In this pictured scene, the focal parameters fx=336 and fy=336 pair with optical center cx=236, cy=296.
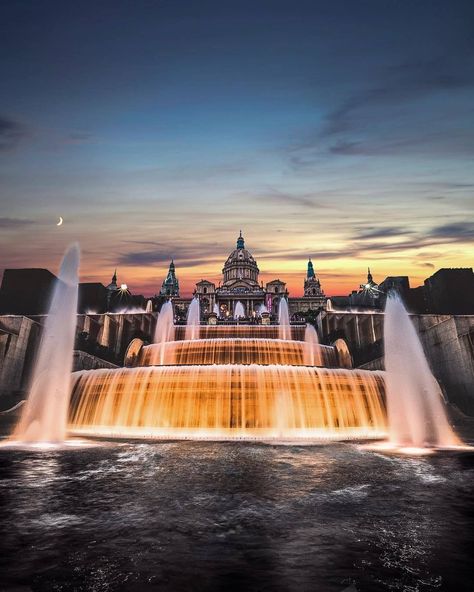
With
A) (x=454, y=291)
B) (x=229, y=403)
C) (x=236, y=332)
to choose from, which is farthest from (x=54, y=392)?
(x=454, y=291)

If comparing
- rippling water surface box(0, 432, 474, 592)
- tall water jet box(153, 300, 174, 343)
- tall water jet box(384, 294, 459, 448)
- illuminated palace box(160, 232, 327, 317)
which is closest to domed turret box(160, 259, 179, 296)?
illuminated palace box(160, 232, 327, 317)

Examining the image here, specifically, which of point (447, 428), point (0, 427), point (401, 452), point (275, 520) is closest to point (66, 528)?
point (275, 520)

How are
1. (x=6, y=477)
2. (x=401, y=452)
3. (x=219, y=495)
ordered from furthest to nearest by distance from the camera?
(x=401, y=452) → (x=6, y=477) → (x=219, y=495)

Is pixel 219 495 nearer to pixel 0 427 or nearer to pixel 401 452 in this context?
pixel 401 452

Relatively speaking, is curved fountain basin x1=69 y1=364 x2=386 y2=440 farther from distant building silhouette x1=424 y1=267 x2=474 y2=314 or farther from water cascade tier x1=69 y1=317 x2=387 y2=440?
distant building silhouette x1=424 y1=267 x2=474 y2=314

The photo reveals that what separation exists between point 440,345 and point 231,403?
1178 cm

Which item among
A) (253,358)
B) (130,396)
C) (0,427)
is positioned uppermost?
(253,358)

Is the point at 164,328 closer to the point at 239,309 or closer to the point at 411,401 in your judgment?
the point at 411,401

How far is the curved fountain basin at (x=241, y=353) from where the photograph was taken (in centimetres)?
1830

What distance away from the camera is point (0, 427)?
10562 mm

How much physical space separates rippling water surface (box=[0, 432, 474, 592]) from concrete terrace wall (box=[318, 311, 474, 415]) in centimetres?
1026

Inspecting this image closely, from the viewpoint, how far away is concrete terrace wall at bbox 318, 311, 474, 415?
14586 mm

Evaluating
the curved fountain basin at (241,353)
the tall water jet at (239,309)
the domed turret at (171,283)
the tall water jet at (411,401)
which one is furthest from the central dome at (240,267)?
the tall water jet at (411,401)

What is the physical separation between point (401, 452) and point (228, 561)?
20.2ft
